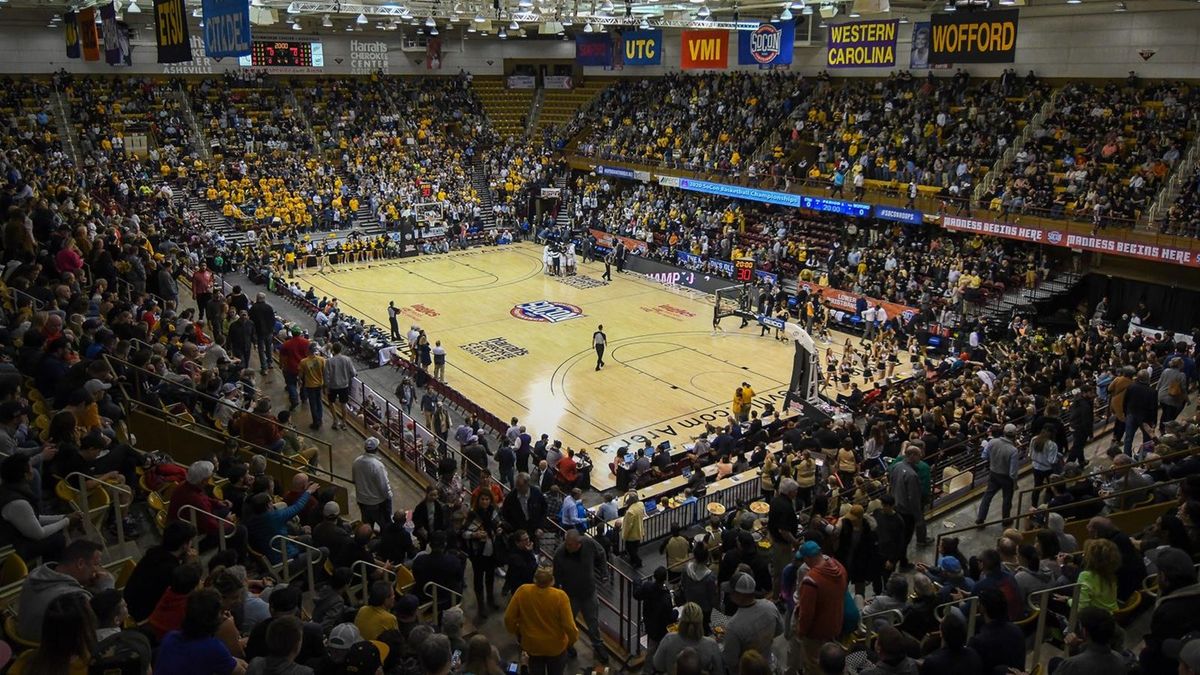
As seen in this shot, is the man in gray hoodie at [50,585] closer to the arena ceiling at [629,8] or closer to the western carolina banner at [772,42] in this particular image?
the western carolina banner at [772,42]

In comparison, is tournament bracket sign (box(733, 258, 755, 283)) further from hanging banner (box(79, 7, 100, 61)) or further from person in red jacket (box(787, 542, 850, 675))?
person in red jacket (box(787, 542, 850, 675))

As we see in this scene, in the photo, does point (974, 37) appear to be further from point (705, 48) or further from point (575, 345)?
point (575, 345)

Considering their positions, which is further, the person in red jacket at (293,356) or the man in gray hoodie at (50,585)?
the person in red jacket at (293,356)

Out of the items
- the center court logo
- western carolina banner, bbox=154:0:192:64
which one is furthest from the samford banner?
western carolina banner, bbox=154:0:192:64

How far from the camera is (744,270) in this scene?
33062 millimetres

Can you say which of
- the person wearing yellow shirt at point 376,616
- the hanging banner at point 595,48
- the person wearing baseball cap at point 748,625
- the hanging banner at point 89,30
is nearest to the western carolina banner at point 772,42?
the hanging banner at point 595,48

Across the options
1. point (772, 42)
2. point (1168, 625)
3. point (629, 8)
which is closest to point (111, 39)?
point (629, 8)

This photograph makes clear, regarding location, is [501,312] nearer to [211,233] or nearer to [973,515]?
[211,233]

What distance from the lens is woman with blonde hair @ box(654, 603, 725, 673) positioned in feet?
19.2

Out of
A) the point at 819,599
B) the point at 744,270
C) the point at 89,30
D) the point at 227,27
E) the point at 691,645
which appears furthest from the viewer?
the point at 744,270

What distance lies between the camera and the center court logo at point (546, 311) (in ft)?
98.4

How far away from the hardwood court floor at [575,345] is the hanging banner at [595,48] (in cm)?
819

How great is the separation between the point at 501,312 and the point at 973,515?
2082 cm

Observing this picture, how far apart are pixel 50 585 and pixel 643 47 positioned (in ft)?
80.4
